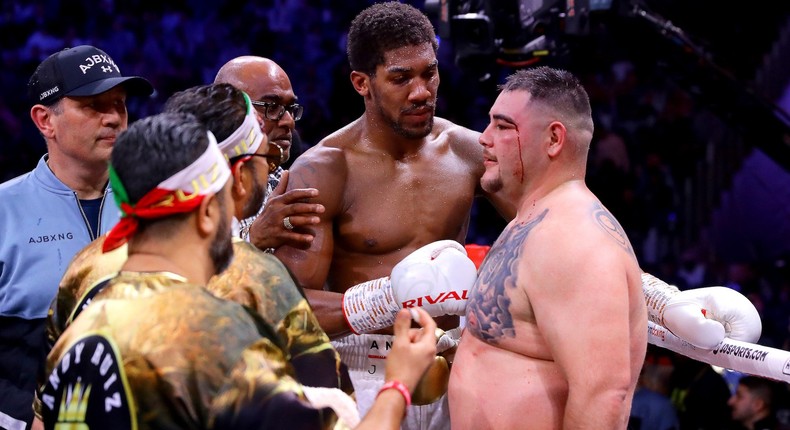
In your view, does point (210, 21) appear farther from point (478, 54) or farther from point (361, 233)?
point (361, 233)

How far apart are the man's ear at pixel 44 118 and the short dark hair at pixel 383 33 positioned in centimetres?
95

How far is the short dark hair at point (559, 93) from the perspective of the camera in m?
2.34

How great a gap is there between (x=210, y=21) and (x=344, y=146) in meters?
5.27

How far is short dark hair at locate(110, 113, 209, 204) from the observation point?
1560mm

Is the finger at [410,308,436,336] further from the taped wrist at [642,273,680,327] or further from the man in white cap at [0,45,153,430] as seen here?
the man in white cap at [0,45,153,430]

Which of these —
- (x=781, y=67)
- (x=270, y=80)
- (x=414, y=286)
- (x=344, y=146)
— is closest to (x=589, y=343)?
(x=414, y=286)

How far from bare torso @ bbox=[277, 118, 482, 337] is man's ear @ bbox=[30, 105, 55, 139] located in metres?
0.70

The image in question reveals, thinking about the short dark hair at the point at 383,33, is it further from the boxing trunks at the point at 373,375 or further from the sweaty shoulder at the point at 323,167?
the boxing trunks at the point at 373,375

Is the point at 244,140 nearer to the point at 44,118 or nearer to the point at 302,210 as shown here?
the point at 302,210

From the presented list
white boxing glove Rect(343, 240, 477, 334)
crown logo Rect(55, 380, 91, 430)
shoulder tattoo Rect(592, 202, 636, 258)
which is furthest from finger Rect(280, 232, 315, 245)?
crown logo Rect(55, 380, 91, 430)

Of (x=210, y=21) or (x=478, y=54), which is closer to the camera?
(x=478, y=54)

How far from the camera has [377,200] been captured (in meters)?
3.02

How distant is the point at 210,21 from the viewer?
8.01 m

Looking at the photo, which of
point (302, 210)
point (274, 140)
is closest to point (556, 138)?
point (302, 210)
